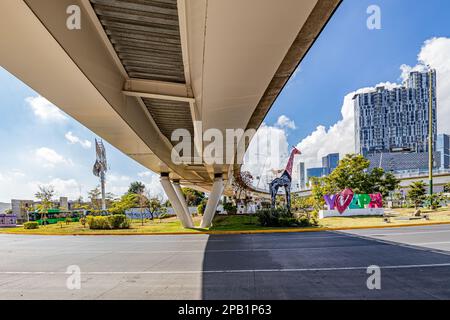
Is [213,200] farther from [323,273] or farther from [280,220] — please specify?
[323,273]

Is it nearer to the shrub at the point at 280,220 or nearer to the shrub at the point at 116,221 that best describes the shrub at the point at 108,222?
the shrub at the point at 116,221

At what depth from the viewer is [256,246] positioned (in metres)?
11.8

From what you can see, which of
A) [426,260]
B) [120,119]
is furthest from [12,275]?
[426,260]

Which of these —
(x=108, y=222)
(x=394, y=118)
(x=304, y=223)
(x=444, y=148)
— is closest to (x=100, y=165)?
(x=108, y=222)

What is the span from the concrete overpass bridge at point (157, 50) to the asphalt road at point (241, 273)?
4.10 metres

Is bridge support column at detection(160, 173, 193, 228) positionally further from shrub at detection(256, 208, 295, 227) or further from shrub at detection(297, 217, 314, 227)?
shrub at detection(297, 217, 314, 227)

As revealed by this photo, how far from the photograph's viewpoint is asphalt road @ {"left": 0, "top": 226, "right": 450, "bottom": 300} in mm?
5676

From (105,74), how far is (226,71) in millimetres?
2649

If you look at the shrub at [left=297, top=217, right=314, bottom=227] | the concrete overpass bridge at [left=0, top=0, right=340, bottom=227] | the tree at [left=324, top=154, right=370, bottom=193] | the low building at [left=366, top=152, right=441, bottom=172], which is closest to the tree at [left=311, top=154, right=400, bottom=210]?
the tree at [left=324, top=154, right=370, bottom=193]

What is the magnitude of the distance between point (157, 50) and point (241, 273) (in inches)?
228

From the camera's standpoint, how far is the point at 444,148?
329 feet

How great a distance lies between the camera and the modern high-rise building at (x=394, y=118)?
244 feet

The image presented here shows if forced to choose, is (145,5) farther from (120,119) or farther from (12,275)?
(12,275)
